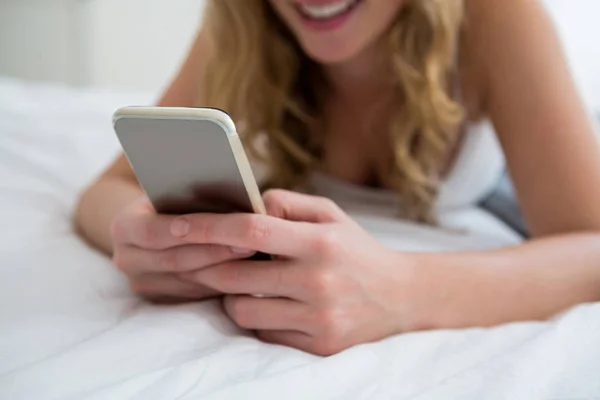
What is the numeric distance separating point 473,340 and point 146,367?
0.25 m

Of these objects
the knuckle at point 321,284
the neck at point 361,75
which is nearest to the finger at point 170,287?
the knuckle at point 321,284

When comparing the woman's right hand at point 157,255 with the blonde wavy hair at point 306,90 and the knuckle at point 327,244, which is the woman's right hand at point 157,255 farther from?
the blonde wavy hair at point 306,90

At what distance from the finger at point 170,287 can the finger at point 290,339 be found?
64mm

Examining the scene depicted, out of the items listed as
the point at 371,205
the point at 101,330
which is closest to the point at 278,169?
the point at 371,205

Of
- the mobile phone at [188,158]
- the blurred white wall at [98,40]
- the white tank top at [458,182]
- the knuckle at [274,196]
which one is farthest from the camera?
the blurred white wall at [98,40]

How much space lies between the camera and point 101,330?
478 mm

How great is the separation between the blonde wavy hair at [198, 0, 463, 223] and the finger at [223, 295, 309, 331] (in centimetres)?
42

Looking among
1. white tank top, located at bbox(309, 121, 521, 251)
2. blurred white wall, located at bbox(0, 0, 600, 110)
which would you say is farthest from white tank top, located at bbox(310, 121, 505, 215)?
blurred white wall, located at bbox(0, 0, 600, 110)

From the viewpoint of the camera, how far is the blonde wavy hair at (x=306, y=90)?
793mm

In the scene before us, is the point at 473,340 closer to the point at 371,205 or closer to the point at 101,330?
the point at 101,330

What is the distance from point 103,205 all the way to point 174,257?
0.79 feet

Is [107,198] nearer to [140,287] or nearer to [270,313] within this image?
[140,287]

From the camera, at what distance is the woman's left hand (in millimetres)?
441

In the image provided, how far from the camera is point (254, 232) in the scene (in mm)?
432
